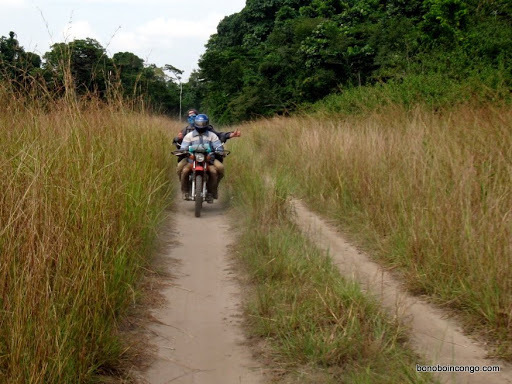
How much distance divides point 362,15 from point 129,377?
25066mm

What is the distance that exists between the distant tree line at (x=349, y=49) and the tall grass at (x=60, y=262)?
869 centimetres

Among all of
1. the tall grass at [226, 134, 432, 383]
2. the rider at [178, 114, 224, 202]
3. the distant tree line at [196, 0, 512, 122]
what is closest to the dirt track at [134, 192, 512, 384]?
the tall grass at [226, 134, 432, 383]

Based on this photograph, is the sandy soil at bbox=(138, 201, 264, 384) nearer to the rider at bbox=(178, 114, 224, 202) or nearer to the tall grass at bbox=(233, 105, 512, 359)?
the tall grass at bbox=(233, 105, 512, 359)

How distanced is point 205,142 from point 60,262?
5882 millimetres

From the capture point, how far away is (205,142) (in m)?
8.56

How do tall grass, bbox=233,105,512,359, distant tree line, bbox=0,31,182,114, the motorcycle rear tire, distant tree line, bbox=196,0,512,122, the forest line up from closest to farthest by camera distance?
tall grass, bbox=233,105,512,359
distant tree line, bbox=0,31,182,114
the forest
the motorcycle rear tire
distant tree line, bbox=196,0,512,122

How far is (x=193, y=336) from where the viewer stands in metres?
3.61

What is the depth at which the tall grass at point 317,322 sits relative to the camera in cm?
292

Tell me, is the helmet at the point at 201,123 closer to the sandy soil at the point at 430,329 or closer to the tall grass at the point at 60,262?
the tall grass at the point at 60,262

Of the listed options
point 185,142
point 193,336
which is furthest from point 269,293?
point 185,142

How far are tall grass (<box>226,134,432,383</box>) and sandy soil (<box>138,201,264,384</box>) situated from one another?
0.19 metres

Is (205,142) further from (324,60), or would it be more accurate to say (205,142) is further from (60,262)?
(324,60)

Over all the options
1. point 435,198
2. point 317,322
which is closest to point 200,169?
point 435,198

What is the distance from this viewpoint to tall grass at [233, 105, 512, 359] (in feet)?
12.1
